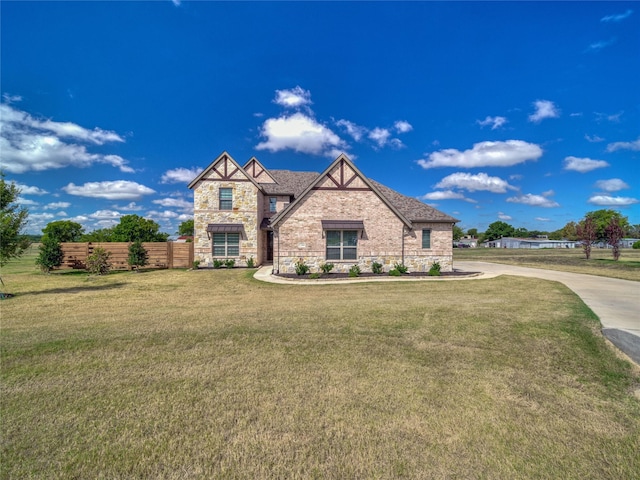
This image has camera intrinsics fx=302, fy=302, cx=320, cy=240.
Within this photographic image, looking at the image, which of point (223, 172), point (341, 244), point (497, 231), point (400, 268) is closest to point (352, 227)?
point (341, 244)

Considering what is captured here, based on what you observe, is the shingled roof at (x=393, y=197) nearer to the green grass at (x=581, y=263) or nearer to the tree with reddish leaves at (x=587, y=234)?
the green grass at (x=581, y=263)

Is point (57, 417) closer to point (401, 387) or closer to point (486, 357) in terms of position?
point (401, 387)

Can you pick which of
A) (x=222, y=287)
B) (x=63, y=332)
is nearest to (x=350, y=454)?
(x=63, y=332)

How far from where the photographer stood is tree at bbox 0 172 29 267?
1140 centimetres

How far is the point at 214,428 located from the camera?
339cm

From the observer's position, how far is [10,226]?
1155 centimetres

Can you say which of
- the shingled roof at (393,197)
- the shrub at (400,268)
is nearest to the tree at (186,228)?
the shingled roof at (393,197)

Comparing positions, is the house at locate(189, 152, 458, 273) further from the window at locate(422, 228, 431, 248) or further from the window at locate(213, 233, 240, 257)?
the window at locate(213, 233, 240, 257)

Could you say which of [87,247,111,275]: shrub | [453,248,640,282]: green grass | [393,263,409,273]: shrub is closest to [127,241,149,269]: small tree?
[87,247,111,275]: shrub

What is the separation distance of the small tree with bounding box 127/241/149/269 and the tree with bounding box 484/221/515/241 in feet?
399

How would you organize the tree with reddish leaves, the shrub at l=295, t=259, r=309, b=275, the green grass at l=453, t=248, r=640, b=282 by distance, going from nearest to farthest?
1. the shrub at l=295, t=259, r=309, b=275
2. the green grass at l=453, t=248, r=640, b=282
3. the tree with reddish leaves

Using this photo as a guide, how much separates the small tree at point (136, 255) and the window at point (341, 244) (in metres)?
12.4

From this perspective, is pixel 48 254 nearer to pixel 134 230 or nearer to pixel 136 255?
pixel 136 255

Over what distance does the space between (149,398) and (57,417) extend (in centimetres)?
95
